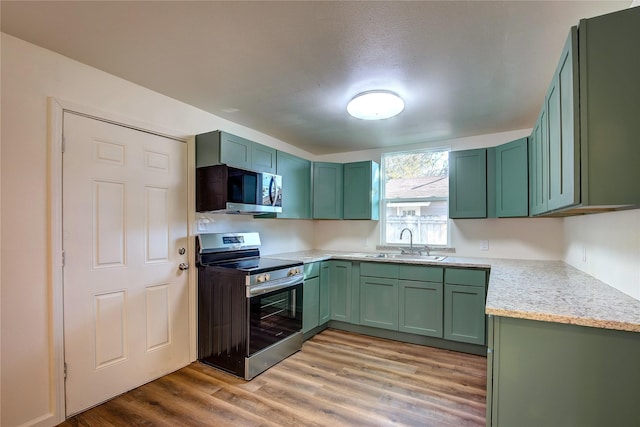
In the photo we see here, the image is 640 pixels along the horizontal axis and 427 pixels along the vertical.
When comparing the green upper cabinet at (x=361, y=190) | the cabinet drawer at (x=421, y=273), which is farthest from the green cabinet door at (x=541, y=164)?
the green upper cabinet at (x=361, y=190)

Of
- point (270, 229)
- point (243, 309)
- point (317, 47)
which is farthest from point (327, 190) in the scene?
point (317, 47)

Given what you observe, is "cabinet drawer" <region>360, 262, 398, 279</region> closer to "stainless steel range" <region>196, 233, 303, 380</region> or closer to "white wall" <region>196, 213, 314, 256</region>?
"stainless steel range" <region>196, 233, 303, 380</region>

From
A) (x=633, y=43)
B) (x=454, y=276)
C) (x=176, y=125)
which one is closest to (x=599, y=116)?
(x=633, y=43)

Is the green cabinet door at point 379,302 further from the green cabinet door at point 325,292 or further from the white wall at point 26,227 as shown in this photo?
the white wall at point 26,227

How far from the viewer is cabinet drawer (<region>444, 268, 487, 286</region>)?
115 inches

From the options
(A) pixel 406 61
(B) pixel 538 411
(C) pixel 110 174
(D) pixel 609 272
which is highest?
(A) pixel 406 61

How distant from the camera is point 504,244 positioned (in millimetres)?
3463

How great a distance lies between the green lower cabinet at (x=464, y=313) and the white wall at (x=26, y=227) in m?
3.20

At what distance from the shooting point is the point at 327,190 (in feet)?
13.5

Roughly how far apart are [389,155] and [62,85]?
3489 millimetres

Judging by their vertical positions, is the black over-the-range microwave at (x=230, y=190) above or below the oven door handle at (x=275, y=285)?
above

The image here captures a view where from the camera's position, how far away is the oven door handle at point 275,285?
97.3 inches

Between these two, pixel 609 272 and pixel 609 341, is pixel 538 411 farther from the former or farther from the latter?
pixel 609 272

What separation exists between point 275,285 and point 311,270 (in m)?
0.67
